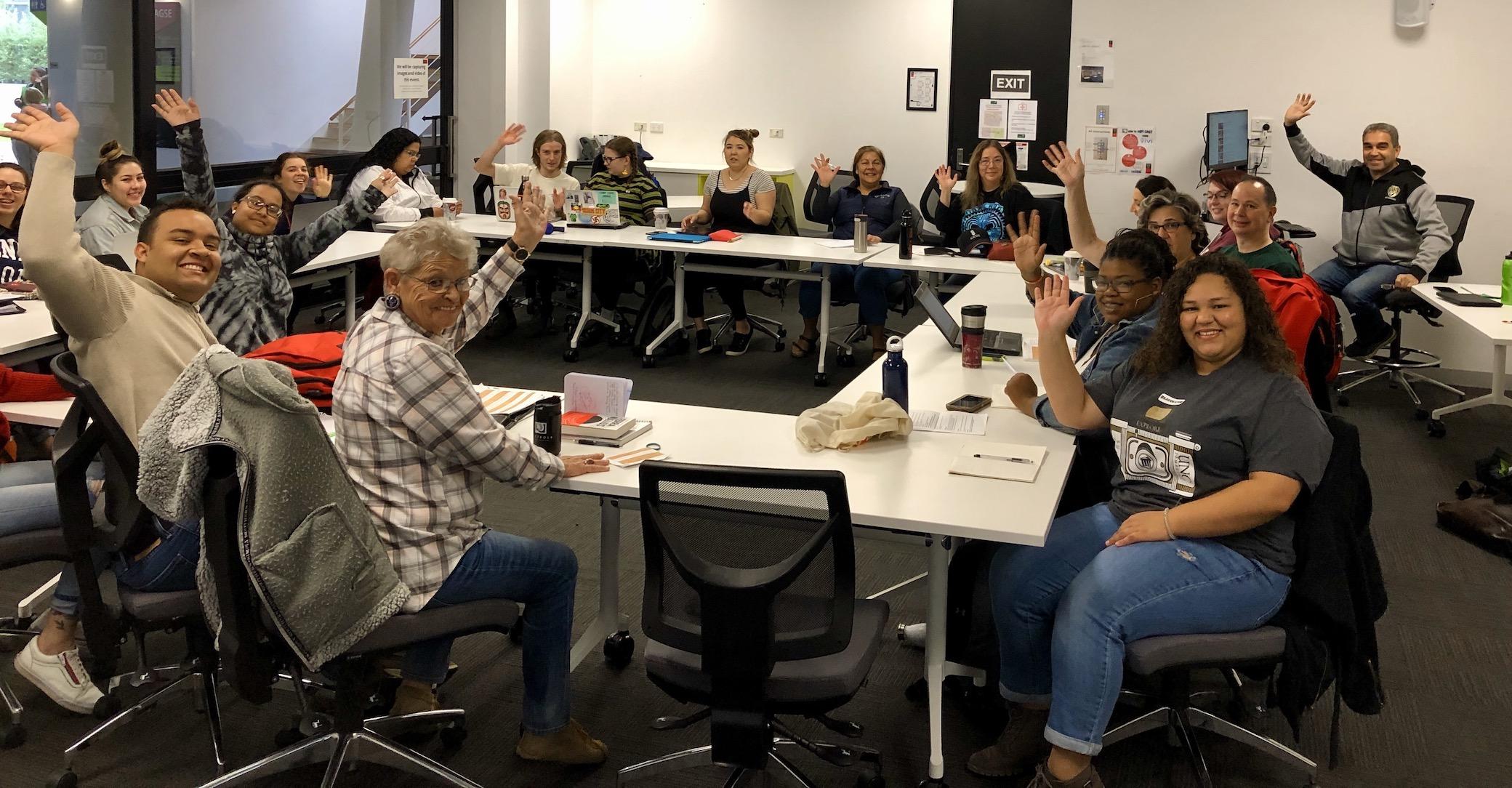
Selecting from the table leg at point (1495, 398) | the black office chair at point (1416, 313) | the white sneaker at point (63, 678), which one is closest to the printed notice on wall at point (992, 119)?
the black office chair at point (1416, 313)

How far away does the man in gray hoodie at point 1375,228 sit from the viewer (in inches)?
257

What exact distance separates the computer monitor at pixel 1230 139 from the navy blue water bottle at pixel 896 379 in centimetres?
490

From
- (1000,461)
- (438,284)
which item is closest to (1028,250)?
(1000,461)

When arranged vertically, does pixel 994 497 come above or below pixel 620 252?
below

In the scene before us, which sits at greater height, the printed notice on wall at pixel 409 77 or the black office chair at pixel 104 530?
the printed notice on wall at pixel 409 77

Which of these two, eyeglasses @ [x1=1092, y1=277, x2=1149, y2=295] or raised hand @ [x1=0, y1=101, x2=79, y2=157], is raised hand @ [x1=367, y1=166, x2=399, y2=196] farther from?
eyeglasses @ [x1=1092, y1=277, x2=1149, y2=295]

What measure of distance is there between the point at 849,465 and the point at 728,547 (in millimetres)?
637

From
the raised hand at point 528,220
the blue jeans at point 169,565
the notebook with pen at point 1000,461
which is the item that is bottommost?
the blue jeans at point 169,565

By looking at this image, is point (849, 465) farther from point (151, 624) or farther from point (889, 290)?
point (889, 290)

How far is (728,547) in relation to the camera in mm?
2291

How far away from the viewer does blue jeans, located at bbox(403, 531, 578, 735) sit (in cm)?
252

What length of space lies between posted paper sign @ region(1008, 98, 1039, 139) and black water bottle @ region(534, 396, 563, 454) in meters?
6.58

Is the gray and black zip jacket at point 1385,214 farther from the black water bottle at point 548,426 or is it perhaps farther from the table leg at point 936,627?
the black water bottle at point 548,426

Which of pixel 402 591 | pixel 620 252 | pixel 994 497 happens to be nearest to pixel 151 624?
pixel 402 591
